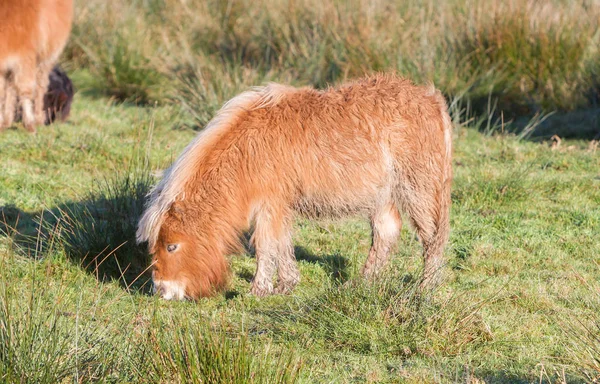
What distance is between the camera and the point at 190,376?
415 cm

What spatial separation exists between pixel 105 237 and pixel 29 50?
4157 millimetres

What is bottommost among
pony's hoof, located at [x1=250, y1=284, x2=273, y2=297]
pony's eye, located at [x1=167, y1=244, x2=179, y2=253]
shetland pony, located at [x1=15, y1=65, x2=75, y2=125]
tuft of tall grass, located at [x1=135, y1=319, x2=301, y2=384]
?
shetland pony, located at [x1=15, y1=65, x2=75, y2=125]

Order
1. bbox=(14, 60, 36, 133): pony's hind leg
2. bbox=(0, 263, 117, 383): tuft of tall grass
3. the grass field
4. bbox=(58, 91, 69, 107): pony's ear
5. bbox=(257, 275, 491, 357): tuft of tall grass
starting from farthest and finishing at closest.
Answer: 1. bbox=(58, 91, 69, 107): pony's ear
2. bbox=(14, 60, 36, 133): pony's hind leg
3. bbox=(257, 275, 491, 357): tuft of tall grass
4. the grass field
5. bbox=(0, 263, 117, 383): tuft of tall grass

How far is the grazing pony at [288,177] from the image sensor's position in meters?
5.95

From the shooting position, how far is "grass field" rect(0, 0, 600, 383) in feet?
15.0

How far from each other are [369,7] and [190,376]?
909 centimetres

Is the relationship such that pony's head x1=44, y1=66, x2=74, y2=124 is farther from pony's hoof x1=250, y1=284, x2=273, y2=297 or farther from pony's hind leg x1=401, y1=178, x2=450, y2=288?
pony's hind leg x1=401, y1=178, x2=450, y2=288

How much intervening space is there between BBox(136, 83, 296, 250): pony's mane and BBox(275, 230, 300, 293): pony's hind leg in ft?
2.93

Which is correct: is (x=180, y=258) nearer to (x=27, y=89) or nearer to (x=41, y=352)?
(x=41, y=352)

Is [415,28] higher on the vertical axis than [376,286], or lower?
lower

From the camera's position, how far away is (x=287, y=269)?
6379mm

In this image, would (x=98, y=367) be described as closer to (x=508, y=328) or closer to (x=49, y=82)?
(x=508, y=328)

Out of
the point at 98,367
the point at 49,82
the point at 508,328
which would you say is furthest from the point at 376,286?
the point at 49,82

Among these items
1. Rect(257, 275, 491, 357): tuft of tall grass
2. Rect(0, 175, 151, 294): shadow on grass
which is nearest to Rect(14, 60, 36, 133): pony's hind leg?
Rect(0, 175, 151, 294): shadow on grass
